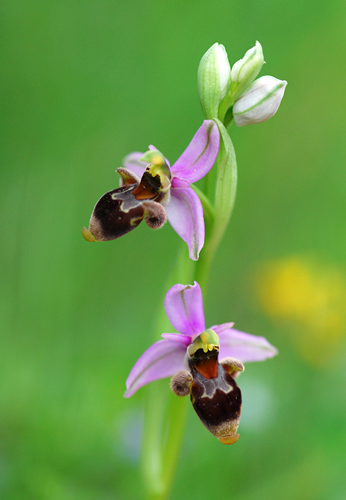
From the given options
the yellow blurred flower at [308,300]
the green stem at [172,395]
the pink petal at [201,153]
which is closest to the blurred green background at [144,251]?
the yellow blurred flower at [308,300]

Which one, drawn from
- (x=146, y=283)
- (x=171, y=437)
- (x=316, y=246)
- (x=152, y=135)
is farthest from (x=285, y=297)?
(x=171, y=437)

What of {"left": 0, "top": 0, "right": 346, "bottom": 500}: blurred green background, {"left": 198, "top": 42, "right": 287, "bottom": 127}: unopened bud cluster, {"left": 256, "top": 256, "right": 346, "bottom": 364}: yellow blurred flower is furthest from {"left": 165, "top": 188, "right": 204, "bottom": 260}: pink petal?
{"left": 256, "top": 256, "right": 346, "bottom": 364}: yellow blurred flower

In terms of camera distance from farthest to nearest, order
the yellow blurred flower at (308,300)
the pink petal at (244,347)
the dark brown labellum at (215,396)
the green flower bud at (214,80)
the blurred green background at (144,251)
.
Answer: the yellow blurred flower at (308,300), the blurred green background at (144,251), the pink petal at (244,347), the green flower bud at (214,80), the dark brown labellum at (215,396)

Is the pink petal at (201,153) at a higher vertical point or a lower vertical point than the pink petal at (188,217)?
higher

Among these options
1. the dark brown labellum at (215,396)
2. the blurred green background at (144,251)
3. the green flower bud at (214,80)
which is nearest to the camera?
the dark brown labellum at (215,396)

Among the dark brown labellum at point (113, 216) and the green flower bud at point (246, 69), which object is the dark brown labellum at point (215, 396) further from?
the green flower bud at point (246, 69)

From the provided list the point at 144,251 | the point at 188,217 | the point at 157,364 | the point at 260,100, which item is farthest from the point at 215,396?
the point at 144,251

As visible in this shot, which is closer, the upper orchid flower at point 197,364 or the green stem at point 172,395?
the upper orchid flower at point 197,364

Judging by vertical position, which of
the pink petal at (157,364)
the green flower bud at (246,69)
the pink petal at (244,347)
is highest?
the green flower bud at (246,69)
